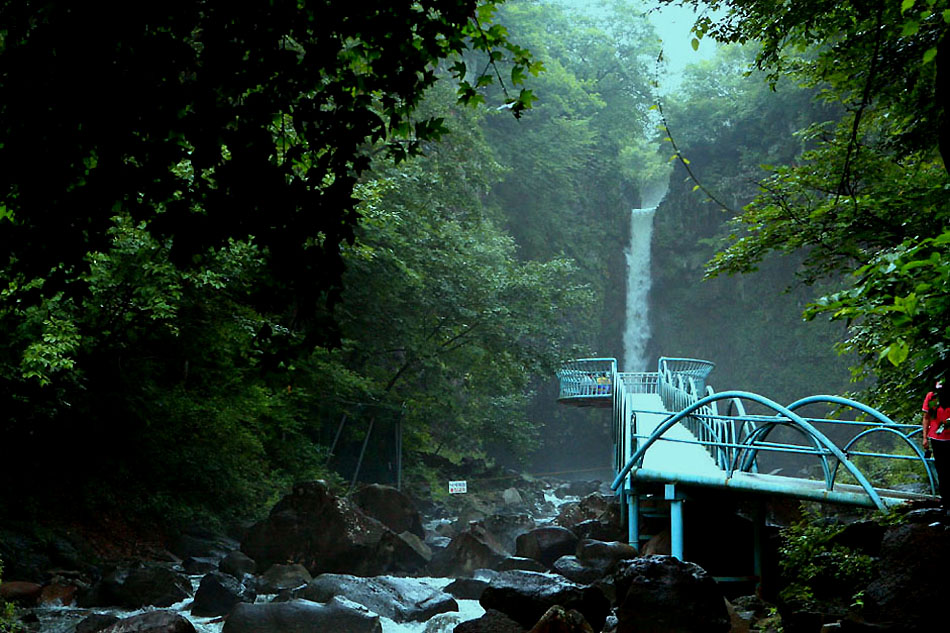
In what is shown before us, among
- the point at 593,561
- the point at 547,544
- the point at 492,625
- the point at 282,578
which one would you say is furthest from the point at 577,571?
the point at 282,578

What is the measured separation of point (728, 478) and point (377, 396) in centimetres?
1204

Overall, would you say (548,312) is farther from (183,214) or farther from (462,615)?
(183,214)

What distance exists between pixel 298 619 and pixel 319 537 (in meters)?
4.02

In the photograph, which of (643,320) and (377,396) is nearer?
(377,396)

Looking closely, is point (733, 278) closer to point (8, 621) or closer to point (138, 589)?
point (138, 589)

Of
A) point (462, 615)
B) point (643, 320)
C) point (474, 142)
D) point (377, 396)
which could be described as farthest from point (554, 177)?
point (462, 615)

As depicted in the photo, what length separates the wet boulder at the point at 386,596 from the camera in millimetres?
9109

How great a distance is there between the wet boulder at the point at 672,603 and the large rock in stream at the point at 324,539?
21.0 ft

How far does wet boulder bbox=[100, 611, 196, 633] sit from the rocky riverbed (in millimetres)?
17

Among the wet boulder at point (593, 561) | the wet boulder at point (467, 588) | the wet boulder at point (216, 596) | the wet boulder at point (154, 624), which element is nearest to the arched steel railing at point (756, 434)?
the wet boulder at point (593, 561)

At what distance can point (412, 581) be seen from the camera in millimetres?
10305

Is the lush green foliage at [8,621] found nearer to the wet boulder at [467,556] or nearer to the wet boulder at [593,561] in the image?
the wet boulder at [593,561]

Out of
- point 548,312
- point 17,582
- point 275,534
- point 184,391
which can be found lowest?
point 17,582

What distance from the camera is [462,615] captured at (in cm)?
909
